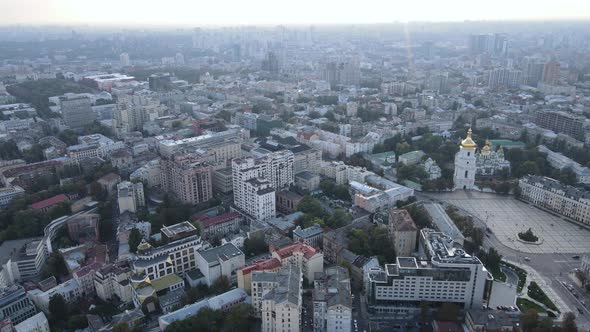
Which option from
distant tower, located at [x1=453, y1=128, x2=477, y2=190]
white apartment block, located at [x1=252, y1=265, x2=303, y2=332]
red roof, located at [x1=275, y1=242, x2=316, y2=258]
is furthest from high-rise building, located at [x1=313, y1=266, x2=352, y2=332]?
distant tower, located at [x1=453, y1=128, x2=477, y2=190]

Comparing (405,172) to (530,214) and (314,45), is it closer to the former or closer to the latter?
(530,214)

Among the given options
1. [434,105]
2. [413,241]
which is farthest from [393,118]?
[413,241]

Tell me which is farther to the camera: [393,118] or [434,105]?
[434,105]

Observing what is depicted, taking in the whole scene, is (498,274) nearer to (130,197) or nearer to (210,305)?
(210,305)

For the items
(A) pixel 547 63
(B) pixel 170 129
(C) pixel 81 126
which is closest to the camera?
(B) pixel 170 129

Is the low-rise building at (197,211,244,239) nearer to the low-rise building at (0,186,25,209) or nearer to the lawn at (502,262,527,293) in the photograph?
the low-rise building at (0,186,25,209)

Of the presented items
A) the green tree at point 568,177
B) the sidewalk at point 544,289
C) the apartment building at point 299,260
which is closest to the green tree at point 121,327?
the apartment building at point 299,260
